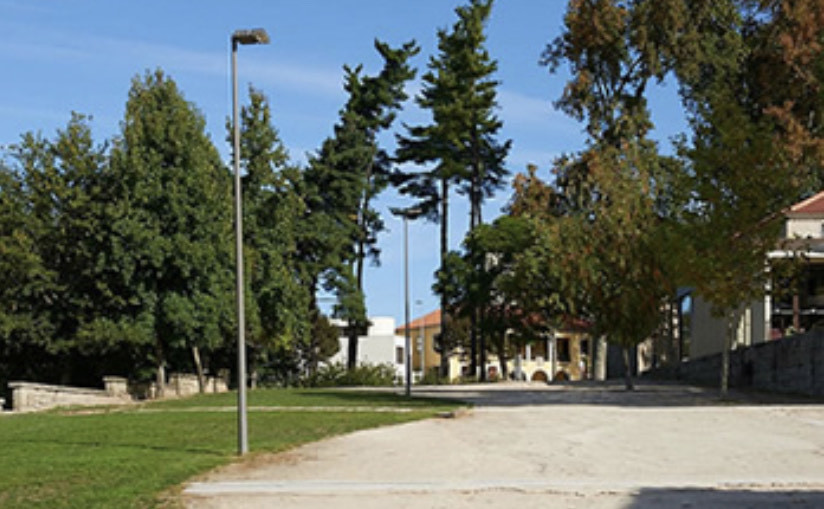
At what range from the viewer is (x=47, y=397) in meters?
→ 36.7

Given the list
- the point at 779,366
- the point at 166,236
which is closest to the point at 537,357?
the point at 166,236

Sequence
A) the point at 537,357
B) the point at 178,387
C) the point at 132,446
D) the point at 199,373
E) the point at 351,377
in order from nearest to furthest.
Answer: the point at 132,446 < the point at 178,387 < the point at 199,373 < the point at 351,377 < the point at 537,357

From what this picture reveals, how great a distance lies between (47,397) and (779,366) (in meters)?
23.2

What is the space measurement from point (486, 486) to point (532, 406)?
14104 mm

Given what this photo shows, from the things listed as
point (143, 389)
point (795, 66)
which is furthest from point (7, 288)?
point (795, 66)

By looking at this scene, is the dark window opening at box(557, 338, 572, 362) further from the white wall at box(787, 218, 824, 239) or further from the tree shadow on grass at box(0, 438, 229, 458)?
the tree shadow on grass at box(0, 438, 229, 458)

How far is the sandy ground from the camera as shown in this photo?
12.7 m

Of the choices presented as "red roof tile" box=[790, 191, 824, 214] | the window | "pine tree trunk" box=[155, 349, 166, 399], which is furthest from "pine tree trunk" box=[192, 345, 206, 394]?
the window

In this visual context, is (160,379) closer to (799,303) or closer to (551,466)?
(799,303)

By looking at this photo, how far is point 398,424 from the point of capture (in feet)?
72.0

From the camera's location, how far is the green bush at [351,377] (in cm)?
5416

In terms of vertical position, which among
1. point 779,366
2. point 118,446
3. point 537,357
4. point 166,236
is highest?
point 166,236

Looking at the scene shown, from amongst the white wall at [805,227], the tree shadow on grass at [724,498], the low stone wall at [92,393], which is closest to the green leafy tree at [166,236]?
the low stone wall at [92,393]

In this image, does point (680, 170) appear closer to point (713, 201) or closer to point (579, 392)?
point (713, 201)
